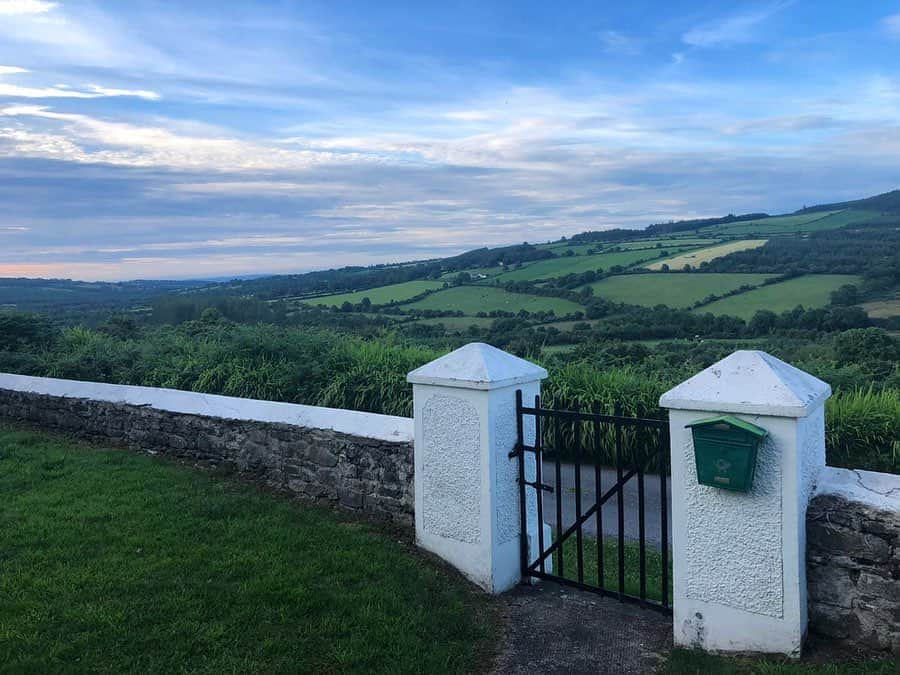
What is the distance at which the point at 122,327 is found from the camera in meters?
14.2

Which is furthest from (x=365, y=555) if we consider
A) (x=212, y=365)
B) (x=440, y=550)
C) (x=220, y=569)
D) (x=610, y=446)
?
(x=212, y=365)

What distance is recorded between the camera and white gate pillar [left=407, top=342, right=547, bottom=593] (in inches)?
173

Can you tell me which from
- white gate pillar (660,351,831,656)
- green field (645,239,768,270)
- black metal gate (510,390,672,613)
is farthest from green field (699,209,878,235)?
white gate pillar (660,351,831,656)

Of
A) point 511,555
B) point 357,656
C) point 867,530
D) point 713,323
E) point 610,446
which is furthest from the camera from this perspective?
point 713,323

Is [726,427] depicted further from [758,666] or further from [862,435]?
[862,435]

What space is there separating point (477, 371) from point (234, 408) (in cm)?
304

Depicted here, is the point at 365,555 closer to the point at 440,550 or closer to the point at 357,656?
the point at 440,550

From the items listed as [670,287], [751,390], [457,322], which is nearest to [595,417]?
[751,390]

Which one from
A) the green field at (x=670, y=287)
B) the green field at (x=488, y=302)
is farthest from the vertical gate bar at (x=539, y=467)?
the green field at (x=670, y=287)

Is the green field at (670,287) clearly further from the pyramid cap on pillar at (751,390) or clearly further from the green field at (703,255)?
the pyramid cap on pillar at (751,390)

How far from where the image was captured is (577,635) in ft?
12.9

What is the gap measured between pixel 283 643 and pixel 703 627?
2177 millimetres

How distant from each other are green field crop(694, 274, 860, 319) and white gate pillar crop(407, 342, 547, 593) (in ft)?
47.1

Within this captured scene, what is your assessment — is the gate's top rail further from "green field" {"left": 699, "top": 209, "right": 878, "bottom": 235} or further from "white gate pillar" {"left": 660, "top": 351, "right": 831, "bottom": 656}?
"green field" {"left": 699, "top": 209, "right": 878, "bottom": 235}
